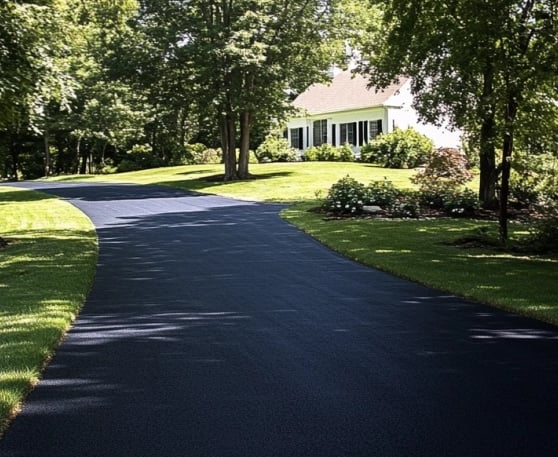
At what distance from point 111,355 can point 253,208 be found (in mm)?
15532

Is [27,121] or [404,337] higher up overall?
[27,121]

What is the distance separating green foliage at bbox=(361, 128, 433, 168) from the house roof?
12.4ft

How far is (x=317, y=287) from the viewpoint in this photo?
9.38 m

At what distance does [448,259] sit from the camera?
39.5 feet

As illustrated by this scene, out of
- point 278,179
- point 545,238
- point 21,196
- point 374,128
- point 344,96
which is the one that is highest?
point 344,96

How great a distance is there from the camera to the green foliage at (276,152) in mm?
46688

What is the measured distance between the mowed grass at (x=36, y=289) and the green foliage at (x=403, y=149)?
21930 millimetres

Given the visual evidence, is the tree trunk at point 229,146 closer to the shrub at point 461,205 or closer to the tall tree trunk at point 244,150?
the tall tree trunk at point 244,150

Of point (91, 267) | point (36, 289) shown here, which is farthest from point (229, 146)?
point (36, 289)

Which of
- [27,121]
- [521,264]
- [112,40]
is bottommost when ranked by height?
[521,264]

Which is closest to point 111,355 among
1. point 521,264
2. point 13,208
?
point 521,264

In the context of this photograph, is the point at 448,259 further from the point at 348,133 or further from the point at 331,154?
the point at 348,133

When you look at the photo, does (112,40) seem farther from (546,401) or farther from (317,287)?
(546,401)

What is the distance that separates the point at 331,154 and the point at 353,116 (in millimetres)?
3526
